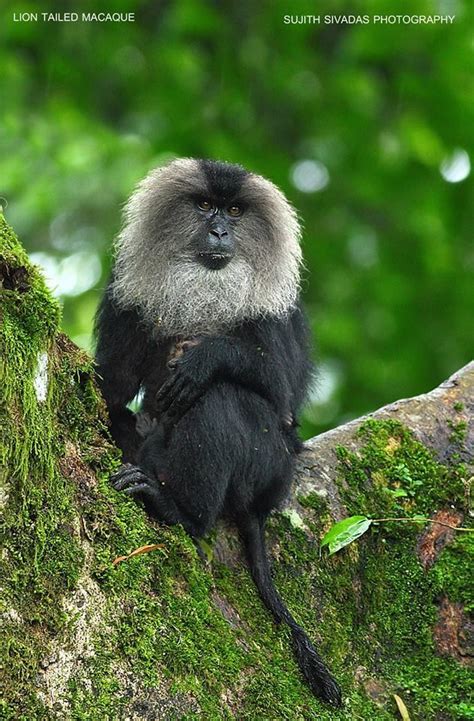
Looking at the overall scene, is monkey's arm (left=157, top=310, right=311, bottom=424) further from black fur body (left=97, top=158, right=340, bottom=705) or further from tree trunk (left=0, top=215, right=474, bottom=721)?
tree trunk (left=0, top=215, right=474, bottom=721)

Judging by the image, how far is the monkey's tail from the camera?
328cm

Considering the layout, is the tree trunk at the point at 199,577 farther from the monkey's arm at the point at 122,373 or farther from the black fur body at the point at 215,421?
the monkey's arm at the point at 122,373

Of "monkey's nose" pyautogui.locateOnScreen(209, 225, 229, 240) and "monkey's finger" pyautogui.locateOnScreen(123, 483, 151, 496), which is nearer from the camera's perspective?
"monkey's finger" pyautogui.locateOnScreen(123, 483, 151, 496)

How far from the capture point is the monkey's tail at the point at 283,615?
3283 millimetres

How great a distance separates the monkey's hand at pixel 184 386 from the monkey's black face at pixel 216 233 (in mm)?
768

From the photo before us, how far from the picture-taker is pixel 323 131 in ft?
30.5

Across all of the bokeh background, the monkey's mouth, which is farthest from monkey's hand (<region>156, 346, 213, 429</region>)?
the bokeh background

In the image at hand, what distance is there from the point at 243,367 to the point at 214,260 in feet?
2.56

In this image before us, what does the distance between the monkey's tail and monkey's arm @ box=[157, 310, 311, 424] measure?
540 mm

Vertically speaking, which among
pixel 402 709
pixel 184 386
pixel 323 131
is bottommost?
pixel 402 709

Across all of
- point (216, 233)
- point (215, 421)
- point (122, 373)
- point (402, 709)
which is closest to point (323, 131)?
point (216, 233)

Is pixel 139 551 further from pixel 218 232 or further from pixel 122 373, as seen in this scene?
pixel 218 232

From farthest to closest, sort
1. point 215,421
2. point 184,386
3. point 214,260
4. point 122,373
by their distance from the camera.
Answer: point 214,260
point 122,373
point 184,386
point 215,421

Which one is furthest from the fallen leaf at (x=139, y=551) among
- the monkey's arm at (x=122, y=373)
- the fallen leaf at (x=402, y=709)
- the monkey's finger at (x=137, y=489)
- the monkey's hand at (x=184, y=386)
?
the monkey's arm at (x=122, y=373)
